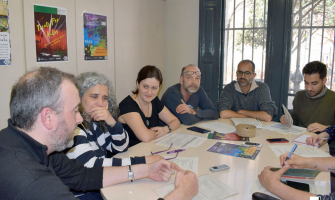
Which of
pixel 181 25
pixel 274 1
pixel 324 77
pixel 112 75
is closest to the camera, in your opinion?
pixel 324 77

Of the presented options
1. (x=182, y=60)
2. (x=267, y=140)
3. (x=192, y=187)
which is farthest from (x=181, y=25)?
(x=192, y=187)

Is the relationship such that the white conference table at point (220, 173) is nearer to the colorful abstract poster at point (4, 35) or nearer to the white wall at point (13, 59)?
the white wall at point (13, 59)

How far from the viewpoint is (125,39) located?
3.75 metres

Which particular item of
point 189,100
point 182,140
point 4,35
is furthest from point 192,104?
point 4,35

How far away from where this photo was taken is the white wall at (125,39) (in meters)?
2.41

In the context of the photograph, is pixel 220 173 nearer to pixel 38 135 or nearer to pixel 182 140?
pixel 182 140

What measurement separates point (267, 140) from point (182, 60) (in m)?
2.78

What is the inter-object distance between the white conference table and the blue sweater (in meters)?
0.58

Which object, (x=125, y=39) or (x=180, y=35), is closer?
(x=125, y=39)

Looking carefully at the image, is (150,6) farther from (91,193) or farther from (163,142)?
(91,193)

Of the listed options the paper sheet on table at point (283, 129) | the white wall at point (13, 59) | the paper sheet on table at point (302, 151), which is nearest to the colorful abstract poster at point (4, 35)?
the white wall at point (13, 59)

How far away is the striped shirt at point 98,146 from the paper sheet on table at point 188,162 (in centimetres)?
23

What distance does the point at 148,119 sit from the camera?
8.21 feet

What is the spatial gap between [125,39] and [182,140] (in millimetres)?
2118
